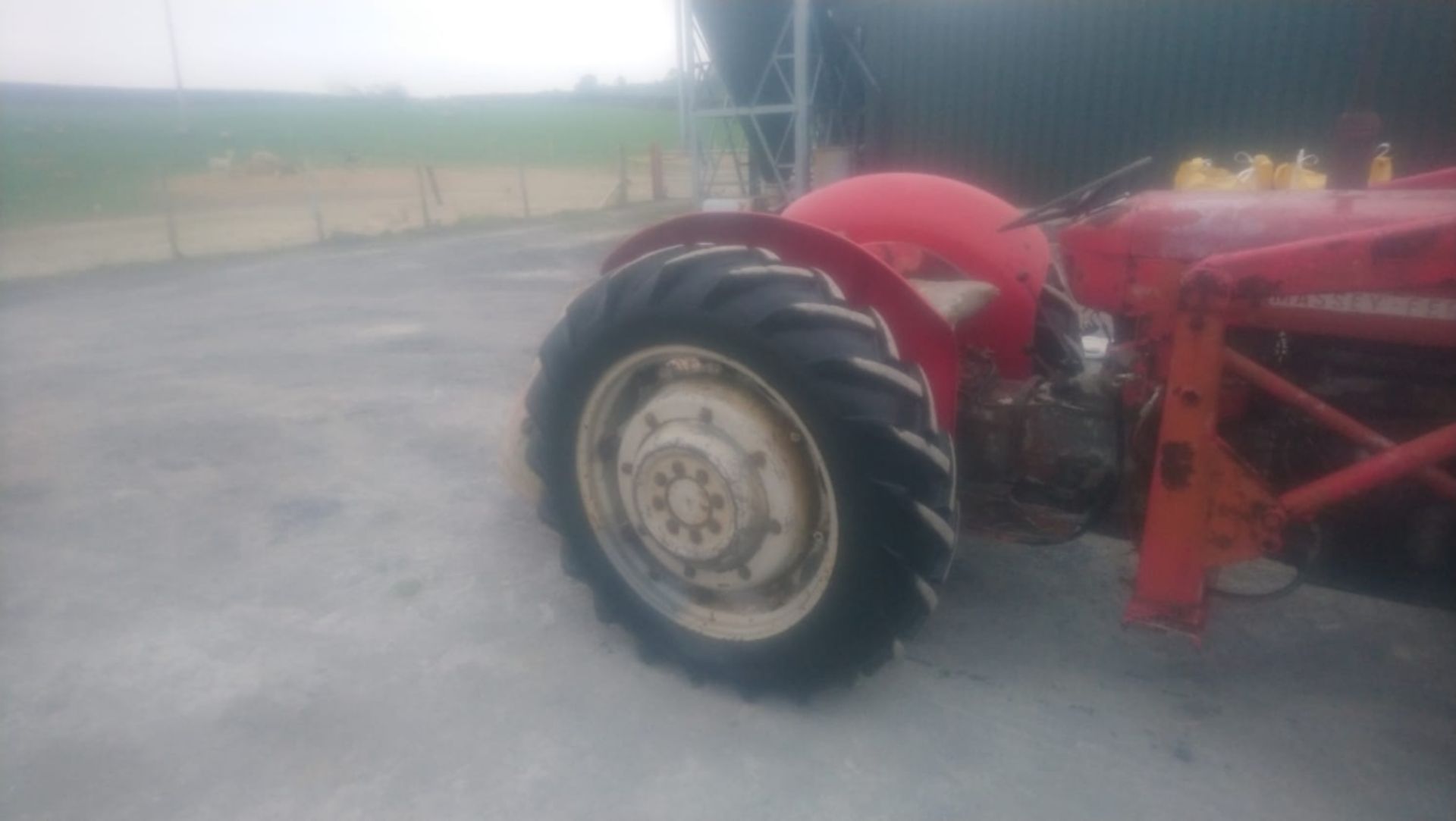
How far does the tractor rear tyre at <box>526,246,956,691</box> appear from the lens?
1.97m

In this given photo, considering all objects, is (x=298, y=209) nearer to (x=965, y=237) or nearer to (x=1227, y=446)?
(x=965, y=237)

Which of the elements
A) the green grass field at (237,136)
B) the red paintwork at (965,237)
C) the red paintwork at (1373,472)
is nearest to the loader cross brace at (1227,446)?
the red paintwork at (1373,472)

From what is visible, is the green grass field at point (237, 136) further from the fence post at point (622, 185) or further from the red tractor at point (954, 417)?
the red tractor at point (954, 417)

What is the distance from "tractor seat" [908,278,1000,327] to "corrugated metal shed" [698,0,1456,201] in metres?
8.30

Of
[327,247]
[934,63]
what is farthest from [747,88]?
[327,247]

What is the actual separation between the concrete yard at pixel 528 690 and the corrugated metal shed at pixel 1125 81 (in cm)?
815

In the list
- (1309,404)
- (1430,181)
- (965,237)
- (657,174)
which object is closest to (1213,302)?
(1309,404)

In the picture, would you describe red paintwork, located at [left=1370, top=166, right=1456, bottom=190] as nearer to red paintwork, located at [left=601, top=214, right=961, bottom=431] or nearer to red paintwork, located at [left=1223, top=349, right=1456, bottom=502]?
red paintwork, located at [left=1223, top=349, right=1456, bottom=502]

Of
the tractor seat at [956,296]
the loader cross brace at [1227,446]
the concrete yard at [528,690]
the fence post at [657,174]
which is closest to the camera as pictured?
the loader cross brace at [1227,446]

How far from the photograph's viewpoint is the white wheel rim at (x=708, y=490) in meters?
2.17

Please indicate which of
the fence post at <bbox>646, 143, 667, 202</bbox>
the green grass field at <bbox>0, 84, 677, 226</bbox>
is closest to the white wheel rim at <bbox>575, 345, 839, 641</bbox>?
the green grass field at <bbox>0, 84, 677, 226</bbox>

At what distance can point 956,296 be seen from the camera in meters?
2.47

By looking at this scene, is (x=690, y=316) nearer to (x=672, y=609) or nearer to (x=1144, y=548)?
(x=672, y=609)

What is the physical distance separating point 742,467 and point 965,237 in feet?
3.65
